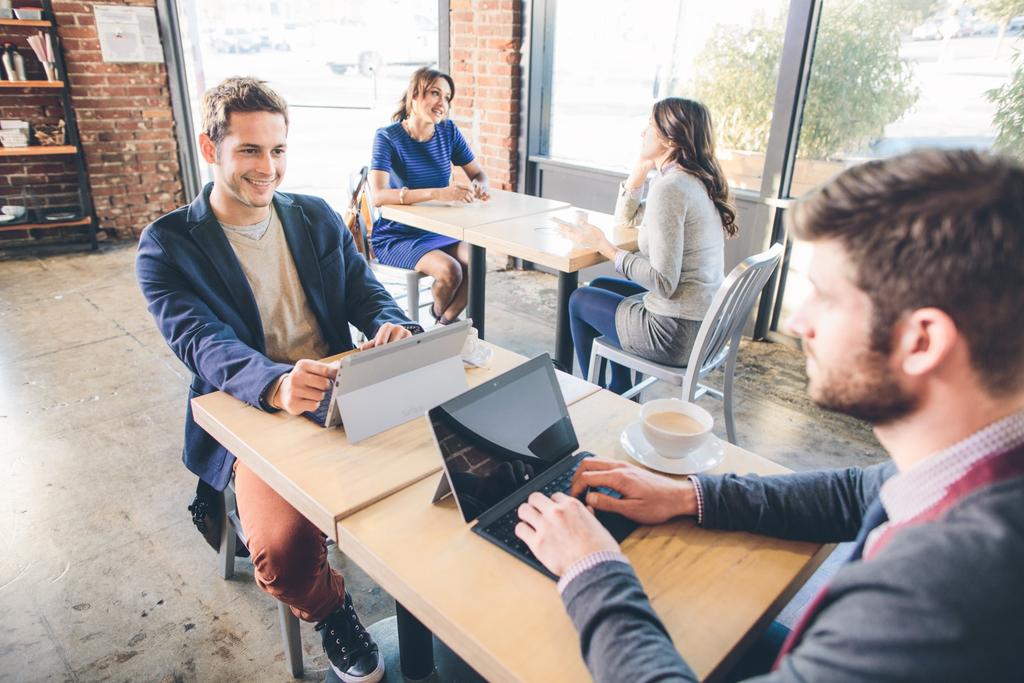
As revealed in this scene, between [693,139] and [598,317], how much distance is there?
2.31 ft

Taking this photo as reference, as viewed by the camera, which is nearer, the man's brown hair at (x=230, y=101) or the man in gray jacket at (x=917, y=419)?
the man in gray jacket at (x=917, y=419)

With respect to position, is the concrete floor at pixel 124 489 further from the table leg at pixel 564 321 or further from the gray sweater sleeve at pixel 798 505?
the gray sweater sleeve at pixel 798 505

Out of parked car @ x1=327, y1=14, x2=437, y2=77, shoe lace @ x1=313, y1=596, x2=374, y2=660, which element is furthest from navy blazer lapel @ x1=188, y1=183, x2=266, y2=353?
parked car @ x1=327, y1=14, x2=437, y2=77

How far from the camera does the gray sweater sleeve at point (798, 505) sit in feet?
3.23

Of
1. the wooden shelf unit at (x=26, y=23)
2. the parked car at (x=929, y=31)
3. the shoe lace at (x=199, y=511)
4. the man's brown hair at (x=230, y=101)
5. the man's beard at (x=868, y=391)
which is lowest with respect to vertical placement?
the shoe lace at (x=199, y=511)

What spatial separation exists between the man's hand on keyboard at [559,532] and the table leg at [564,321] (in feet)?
6.03

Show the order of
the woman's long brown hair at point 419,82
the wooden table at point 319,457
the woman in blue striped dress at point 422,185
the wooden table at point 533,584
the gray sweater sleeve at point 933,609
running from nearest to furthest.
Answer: the gray sweater sleeve at point 933,609, the wooden table at point 533,584, the wooden table at point 319,457, the woman in blue striped dress at point 422,185, the woman's long brown hair at point 419,82

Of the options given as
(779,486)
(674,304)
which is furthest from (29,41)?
(779,486)

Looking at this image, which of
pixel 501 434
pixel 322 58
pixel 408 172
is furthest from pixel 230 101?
pixel 322 58

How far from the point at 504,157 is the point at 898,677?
14.5 feet

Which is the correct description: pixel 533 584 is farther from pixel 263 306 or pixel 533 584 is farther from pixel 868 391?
pixel 263 306

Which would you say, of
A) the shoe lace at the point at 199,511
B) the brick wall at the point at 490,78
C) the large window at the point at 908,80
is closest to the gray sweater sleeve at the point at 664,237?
the large window at the point at 908,80

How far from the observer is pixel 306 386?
1.26 m

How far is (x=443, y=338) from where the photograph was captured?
1251 millimetres
